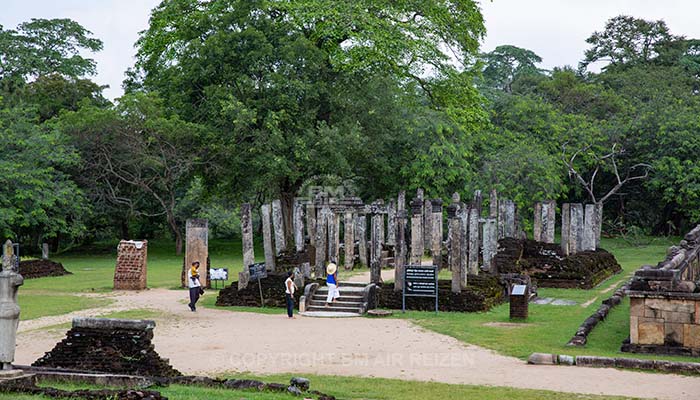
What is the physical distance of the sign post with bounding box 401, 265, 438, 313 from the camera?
21.8 m

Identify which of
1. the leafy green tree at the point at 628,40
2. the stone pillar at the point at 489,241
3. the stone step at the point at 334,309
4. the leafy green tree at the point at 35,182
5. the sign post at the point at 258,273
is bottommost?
the stone step at the point at 334,309

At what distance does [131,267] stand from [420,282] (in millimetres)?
10256

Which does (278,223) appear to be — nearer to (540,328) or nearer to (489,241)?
(489,241)

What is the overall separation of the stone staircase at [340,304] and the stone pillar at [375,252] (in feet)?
1.70

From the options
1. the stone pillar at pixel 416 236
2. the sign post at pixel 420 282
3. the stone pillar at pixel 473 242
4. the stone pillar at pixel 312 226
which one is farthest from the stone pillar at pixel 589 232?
the sign post at pixel 420 282

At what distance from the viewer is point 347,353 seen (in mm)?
15680

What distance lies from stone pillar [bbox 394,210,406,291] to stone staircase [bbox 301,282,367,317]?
0.92 metres

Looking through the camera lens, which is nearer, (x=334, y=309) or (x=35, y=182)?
(x=334, y=309)

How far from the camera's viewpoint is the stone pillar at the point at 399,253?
75.2 ft

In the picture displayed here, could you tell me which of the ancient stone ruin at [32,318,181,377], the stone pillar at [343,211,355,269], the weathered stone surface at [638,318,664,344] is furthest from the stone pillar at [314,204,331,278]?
the ancient stone ruin at [32,318,181,377]

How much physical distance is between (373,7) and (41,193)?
17.2 meters

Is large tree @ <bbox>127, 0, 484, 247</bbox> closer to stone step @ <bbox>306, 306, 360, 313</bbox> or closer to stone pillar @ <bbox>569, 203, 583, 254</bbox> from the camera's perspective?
stone pillar @ <bbox>569, 203, 583, 254</bbox>

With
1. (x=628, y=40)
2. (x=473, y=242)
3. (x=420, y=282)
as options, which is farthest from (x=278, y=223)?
(x=628, y=40)

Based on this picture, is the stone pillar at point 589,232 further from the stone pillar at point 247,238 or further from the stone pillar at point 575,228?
the stone pillar at point 247,238
